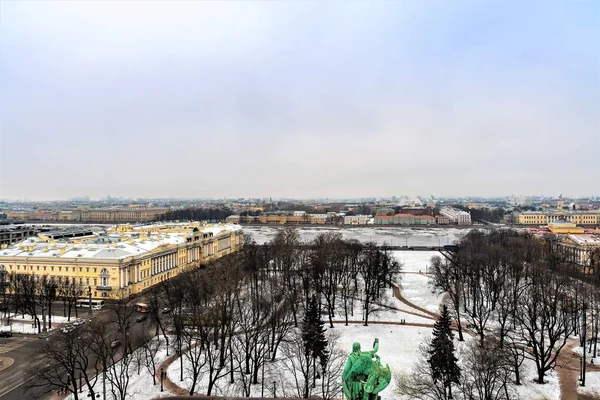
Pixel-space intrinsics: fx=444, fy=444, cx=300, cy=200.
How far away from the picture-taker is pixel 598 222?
158 m

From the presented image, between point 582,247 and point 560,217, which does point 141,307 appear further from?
point 560,217

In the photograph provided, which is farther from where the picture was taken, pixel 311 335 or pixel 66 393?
pixel 311 335

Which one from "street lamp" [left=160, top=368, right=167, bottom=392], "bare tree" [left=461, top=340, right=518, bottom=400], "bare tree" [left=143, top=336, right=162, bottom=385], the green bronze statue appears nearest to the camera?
the green bronze statue

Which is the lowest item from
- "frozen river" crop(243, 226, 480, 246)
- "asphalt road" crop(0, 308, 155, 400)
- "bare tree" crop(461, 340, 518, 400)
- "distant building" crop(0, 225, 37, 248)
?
"frozen river" crop(243, 226, 480, 246)

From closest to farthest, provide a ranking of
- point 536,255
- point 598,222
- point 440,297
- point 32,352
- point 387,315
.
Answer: point 32,352
point 387,315
point 440,297
point 536,255
point 598,222

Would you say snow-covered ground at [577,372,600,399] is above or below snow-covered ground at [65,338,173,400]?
above

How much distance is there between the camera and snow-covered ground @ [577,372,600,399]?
2608 centimetres

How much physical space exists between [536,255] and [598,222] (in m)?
120

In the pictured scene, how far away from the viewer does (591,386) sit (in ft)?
88.7

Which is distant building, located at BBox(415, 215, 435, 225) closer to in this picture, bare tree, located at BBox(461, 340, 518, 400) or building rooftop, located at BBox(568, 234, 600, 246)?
building rooftop, located at BBox(568, 234, 600, 246)

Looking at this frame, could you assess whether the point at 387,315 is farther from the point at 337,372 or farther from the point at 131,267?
the point at 131,267

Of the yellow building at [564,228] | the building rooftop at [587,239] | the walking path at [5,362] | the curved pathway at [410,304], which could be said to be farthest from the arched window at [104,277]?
the yellow building at [564,228]

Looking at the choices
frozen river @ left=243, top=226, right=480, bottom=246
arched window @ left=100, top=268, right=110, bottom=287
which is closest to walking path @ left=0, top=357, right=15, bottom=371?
arched window @ left=100, top=268, right=110, bottom=287

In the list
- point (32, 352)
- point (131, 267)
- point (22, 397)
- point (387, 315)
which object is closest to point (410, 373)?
point (387, 315)
